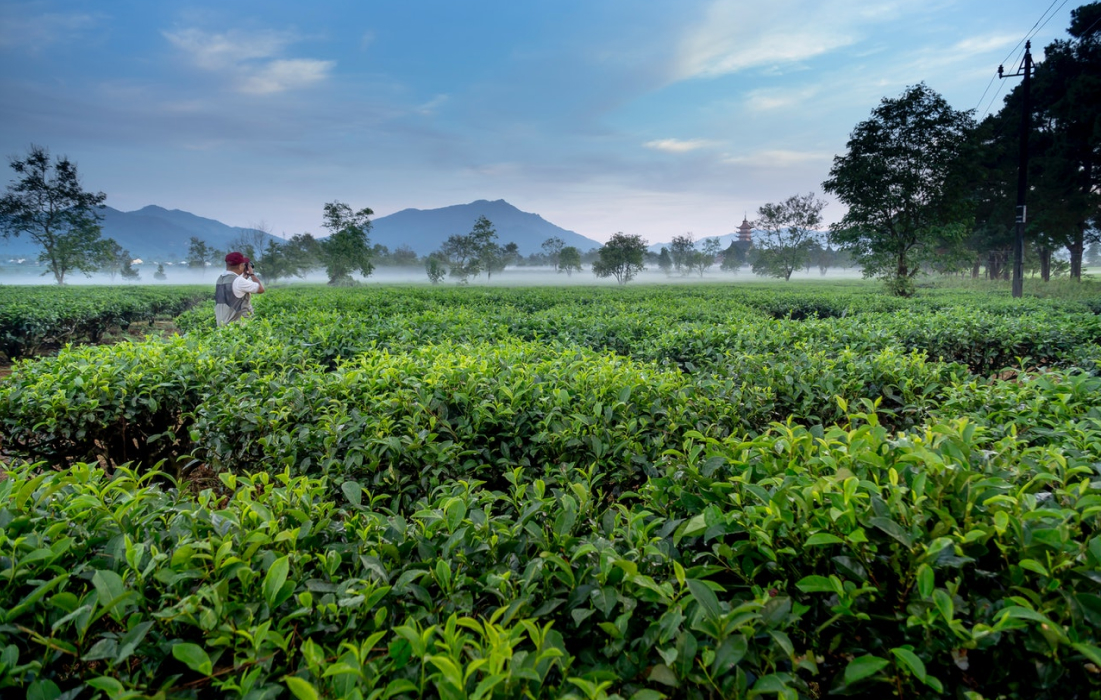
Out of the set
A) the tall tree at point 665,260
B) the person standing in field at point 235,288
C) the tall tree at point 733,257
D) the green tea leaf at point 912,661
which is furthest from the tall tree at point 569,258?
the green tea leaf at point 912,661

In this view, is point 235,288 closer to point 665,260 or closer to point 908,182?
point 908,182

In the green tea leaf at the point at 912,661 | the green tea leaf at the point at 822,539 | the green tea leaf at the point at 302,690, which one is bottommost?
the green tea leaf at the point at 912,661

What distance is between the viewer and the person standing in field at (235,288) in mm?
8164

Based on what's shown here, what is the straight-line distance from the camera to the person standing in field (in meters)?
8.16

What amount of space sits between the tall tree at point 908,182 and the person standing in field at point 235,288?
990 inches

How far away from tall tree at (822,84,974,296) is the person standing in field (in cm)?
2514

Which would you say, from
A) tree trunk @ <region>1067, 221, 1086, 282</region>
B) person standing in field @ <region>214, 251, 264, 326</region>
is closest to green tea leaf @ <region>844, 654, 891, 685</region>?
person standing in field @ <region>214, 251, 264, 326</region>

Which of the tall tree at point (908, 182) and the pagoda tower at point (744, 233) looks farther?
the pagoda tower at point (744, 233)

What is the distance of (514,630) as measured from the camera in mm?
1080

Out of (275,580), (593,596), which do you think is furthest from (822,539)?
(275,580)

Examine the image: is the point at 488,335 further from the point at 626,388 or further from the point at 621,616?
the point at 621,616

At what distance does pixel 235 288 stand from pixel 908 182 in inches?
1081

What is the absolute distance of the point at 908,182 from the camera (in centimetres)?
2366

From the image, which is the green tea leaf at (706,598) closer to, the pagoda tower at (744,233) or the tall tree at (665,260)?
the tall tree at (665,260)
